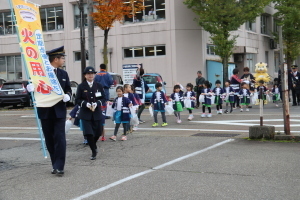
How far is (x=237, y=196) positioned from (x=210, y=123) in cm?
863

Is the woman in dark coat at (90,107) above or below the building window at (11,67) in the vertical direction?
below

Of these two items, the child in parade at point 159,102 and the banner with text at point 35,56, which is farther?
the child in parade at point 159,102

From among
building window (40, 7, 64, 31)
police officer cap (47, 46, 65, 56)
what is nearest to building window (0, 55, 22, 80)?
building window (40, 7, 64, 31)

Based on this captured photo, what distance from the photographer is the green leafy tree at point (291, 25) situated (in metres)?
35.0

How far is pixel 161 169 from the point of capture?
285 inches

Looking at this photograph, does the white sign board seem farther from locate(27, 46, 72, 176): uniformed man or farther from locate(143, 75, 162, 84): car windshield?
locate(27, 46, 72, 176): uniformed man

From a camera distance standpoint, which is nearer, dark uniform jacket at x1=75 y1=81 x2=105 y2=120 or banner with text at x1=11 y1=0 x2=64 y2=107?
banner with text at x1=11 y1=0 x2=64 y2=107

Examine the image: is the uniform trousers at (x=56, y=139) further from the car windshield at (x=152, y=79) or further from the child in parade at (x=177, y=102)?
the car windshield at (x=152, y=79)

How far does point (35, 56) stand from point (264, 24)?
3764cm

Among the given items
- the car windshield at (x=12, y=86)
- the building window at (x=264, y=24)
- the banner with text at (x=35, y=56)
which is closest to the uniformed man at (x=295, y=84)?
the car windshield at (x=12, y=86)

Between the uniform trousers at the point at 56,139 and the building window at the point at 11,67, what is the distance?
30782 millimetres

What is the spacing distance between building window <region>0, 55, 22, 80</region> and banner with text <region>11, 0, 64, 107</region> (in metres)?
29.9

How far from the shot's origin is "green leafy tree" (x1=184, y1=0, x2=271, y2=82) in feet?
87.7

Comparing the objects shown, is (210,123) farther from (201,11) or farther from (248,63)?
(248,63)
